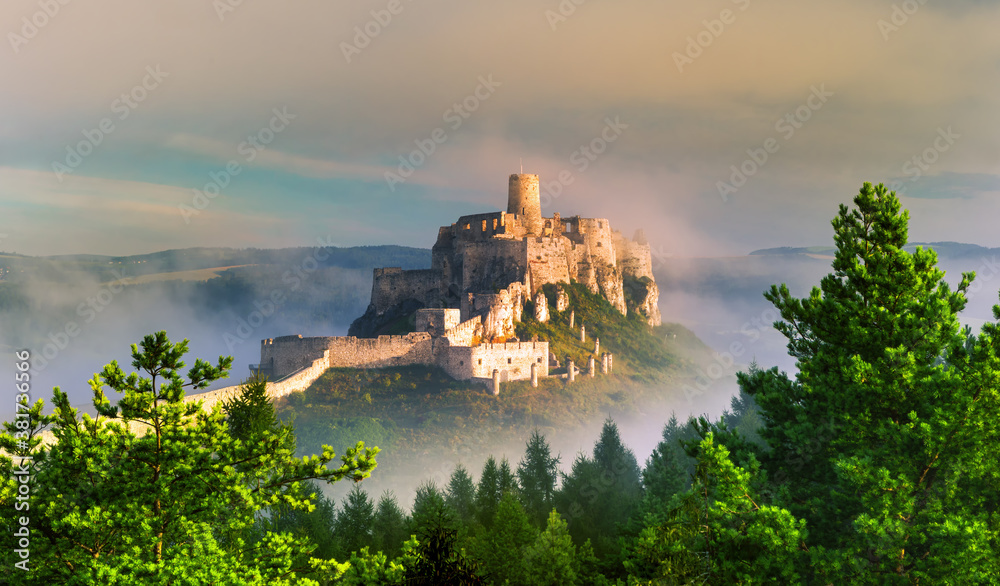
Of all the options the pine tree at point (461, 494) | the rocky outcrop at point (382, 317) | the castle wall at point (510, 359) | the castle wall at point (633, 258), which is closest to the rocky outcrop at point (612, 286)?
the castle wall at point (633, 258)

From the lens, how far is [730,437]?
87.4 feet

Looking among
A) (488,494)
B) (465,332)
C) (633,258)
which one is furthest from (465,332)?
(633,258)

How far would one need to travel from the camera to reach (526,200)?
101062mm

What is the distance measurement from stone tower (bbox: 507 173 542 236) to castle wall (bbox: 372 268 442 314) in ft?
48.4

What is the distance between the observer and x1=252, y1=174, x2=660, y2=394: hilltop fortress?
7606 centimetres

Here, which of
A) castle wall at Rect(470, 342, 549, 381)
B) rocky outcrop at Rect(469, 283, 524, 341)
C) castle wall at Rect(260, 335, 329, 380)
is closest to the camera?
castle wall at Rect(260, 335, 329, 380)

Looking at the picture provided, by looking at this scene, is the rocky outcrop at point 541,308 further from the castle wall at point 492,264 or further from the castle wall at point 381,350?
the castle wall at point 381,350

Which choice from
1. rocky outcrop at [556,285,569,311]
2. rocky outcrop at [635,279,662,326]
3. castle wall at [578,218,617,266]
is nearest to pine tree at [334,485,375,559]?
rocky outcrop at [556,285,569,311]

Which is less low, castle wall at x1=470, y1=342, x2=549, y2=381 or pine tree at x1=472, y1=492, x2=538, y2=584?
castle wall at x1=470, y1=342, x2=549, y2=381

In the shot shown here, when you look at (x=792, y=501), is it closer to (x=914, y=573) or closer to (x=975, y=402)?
(x=914, y=573)

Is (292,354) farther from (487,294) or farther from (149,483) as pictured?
(149,483)

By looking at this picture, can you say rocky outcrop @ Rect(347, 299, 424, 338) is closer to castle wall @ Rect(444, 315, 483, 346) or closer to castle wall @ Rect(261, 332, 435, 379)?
castle wall @ Rect(444, 315, 483, 346)

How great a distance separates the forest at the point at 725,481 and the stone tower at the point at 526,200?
7017cm

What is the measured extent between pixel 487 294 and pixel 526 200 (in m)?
22.2
